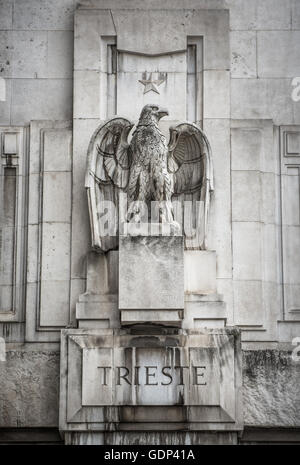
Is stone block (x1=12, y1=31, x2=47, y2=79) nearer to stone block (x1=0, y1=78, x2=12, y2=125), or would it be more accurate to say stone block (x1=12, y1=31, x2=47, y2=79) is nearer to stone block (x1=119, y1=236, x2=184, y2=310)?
stone block (x1=0, y1=78, x2=12, y2=125)

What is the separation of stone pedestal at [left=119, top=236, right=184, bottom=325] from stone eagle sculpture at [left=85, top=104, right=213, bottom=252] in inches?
19.7

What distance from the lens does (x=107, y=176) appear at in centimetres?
1688

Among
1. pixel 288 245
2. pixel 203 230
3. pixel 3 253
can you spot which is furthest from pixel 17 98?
pixel 288 245

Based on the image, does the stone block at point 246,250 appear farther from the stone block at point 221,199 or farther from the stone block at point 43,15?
the stone block at point 43,15

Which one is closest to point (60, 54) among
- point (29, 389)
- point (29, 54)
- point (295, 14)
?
point (29, 54)

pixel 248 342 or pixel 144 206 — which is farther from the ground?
pixel 144 206

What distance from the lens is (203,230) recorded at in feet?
54.5

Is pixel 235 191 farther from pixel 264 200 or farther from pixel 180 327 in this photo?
pixel 180 327

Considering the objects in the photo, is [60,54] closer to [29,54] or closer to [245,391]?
[29,54]

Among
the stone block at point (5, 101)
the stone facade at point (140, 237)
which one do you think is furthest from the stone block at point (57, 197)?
the stone block at point (5, 101)

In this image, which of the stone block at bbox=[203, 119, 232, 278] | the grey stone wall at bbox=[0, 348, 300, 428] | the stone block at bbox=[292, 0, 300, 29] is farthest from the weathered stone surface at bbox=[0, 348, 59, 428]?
the stone block at bbox=[292, 0, 300, 29]

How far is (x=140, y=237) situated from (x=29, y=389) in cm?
280

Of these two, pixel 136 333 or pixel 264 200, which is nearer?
pixel 136 333

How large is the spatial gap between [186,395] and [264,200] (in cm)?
345
